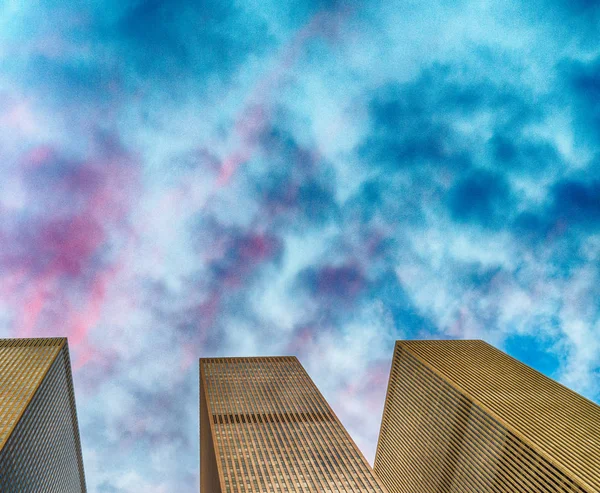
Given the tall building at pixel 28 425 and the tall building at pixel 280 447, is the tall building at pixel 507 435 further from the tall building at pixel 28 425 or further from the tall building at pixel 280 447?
the tall building at pixel 28 425

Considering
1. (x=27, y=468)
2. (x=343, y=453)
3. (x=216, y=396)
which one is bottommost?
(x=343, y=453)

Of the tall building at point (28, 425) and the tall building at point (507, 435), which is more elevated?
the tall building at point (28, 425)

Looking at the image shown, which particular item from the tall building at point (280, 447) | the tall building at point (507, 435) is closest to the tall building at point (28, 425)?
the tall building at point (280, 447)

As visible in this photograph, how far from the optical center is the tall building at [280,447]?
134625 millimetres

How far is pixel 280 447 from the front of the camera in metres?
154

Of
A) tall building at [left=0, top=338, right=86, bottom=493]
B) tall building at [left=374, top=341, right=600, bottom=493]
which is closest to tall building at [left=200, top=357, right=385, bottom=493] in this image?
tall building at [left=374, top=341, right=600, bottom=493]

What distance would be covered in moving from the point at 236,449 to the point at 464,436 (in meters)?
84.3

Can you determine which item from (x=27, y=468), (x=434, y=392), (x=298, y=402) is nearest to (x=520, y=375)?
(x=434, y=392)

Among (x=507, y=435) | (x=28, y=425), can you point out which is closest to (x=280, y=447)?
(x=507, y=435)

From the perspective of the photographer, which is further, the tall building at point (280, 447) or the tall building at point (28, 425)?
the tall building at point (28, 425)

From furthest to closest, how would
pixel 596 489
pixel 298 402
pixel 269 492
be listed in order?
pixel 298 402 < pixel 269 492 < pixel 596 489

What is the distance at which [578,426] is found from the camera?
6240 inches

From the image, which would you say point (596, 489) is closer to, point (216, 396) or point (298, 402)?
point (298, 402)

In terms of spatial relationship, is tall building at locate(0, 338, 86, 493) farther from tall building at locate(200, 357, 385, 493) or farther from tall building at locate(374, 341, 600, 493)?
tall building at locate(374, 341, 600, 493)
